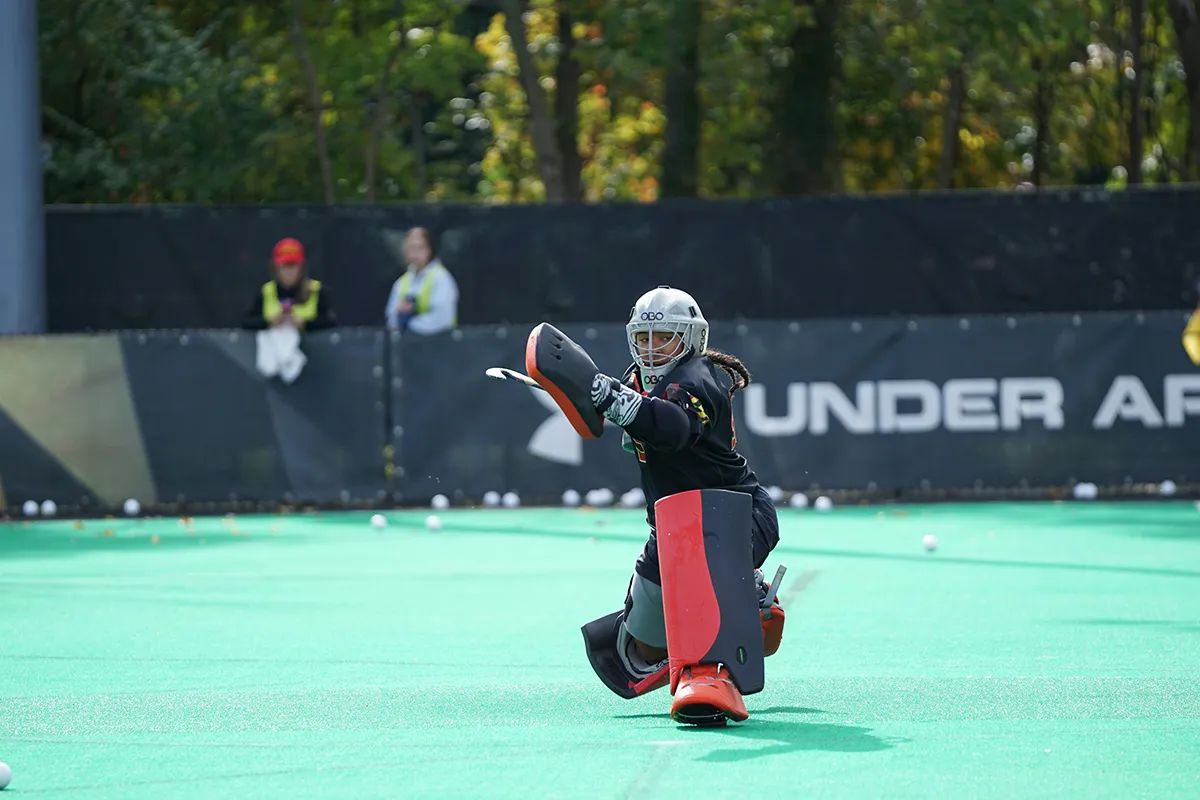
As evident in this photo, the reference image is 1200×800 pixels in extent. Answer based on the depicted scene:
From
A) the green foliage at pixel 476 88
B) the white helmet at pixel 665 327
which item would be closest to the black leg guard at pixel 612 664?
the white helmet at pixel 665 327

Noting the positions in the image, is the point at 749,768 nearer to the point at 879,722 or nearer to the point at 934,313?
the point at 879,722

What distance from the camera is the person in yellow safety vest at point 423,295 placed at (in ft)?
54.7

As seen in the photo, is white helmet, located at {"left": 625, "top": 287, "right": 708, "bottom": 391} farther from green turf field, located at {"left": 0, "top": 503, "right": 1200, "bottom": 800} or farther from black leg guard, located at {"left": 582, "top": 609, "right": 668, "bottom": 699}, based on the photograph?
green turf field, located at {"left": 0, "top": 503, "right": 1200, "bottom": 800}

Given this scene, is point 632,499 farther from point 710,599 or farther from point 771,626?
point 710,599

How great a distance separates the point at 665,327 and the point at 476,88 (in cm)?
2792

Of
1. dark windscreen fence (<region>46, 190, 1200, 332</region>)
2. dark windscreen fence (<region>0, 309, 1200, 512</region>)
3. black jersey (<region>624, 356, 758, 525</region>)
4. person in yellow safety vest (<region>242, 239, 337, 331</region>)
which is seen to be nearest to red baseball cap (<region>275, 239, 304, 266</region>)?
person in yellow safety vest (<region>242, 239, 337, 331</region>)

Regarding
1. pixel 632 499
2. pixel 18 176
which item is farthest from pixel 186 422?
pixel 632 499

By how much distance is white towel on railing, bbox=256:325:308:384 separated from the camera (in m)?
16.3

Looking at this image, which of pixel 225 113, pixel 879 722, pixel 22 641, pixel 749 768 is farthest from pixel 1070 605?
pixel 225 113

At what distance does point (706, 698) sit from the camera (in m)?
6.29

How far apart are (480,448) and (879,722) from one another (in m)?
10.2

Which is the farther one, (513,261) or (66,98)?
(66,98)

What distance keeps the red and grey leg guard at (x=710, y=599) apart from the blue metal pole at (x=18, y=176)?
39.4 ft

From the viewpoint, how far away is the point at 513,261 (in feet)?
60.2
